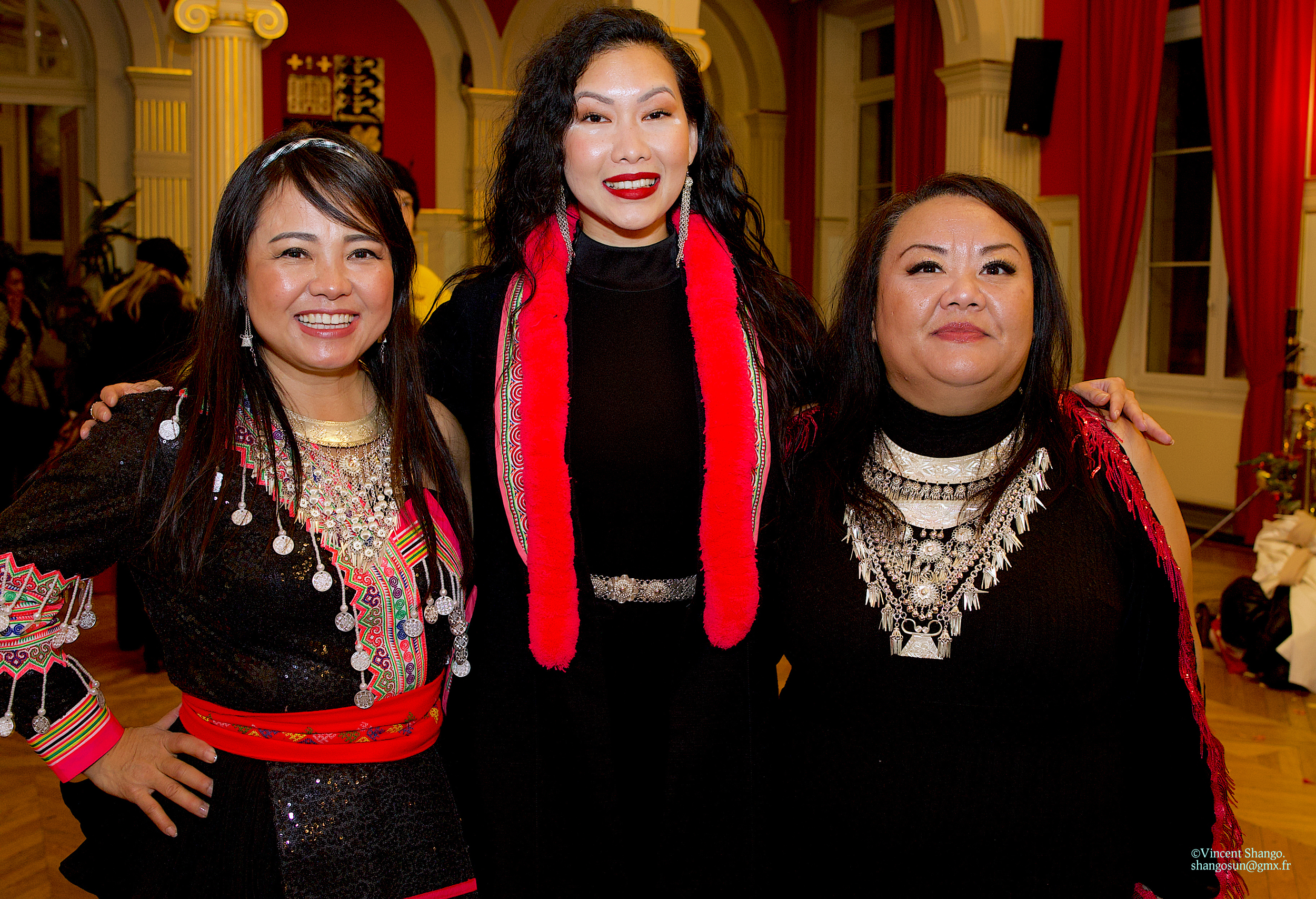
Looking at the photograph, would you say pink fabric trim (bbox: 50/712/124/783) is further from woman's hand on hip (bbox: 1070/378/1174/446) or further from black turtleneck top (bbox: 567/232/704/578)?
woman's hand on hip (bbox: 1070/378/1174/446)

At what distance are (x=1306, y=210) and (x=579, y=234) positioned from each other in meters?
Result: 5.26

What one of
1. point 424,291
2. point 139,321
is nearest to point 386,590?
point 139,321

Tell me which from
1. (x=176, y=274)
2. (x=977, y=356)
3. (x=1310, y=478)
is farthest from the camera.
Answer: (x=1310, y=478)

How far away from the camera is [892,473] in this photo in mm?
1598

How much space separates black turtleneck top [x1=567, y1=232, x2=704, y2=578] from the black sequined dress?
0.53 m

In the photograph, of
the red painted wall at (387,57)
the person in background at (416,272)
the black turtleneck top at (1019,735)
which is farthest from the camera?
the red painted wall at (387,57)

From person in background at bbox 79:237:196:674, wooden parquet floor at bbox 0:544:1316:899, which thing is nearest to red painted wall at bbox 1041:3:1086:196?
wooden parquet floor at bbox 0:544:1316:899

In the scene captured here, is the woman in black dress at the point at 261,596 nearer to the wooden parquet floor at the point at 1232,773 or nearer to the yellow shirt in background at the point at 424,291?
the wooden parquet floor at the point at 1232,773

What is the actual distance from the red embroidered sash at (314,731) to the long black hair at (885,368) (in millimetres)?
662

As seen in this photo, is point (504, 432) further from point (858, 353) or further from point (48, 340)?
point (48, 340)

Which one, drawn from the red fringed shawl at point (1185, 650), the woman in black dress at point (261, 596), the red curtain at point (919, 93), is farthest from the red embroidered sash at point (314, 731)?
the red curtain at point (919, 93)

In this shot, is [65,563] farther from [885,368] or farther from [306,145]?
[885,368]

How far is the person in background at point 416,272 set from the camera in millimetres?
1691

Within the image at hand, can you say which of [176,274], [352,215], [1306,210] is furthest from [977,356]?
[1306,210]
